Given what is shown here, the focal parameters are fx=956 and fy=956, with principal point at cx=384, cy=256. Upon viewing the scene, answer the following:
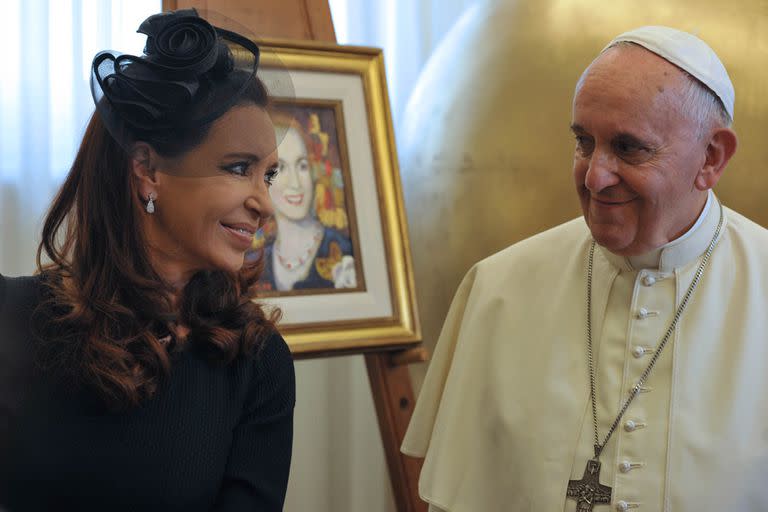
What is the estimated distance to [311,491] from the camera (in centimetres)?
392

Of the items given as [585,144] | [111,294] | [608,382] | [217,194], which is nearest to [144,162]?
[217,194]

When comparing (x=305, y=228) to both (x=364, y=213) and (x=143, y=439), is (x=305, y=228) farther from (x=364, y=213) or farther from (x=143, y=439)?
(x=143, y=439)

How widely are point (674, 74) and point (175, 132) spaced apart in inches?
38.6

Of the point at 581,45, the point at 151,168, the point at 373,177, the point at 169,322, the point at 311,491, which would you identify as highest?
the point at 581,45

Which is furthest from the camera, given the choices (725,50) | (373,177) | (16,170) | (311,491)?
(311,491)

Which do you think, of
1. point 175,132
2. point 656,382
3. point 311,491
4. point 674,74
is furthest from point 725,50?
point 311,491

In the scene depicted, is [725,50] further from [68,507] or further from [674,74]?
[68,507]

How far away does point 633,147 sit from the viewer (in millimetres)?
1886

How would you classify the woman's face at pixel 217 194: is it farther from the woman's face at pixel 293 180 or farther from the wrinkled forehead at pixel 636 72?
the woman's face at pixel 293 180

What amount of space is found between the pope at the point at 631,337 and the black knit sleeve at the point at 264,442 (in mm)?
441

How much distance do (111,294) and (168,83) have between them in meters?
0.42

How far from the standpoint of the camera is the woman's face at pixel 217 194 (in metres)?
1.66

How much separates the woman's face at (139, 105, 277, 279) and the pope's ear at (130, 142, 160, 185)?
0.4 inches

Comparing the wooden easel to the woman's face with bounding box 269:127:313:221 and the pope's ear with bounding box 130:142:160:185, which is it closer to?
the woman's face with bounding box 269:127:313:221
